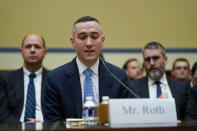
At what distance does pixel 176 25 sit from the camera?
6289mm

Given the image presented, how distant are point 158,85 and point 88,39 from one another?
5.68ft

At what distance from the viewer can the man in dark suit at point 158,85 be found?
3.52m

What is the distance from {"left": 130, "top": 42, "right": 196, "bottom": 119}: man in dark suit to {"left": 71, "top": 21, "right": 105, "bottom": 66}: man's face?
140cm

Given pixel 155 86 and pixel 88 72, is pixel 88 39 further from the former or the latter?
pixel 155 86

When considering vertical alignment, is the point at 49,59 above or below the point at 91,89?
above

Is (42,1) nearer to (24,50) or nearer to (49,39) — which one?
(49,39)

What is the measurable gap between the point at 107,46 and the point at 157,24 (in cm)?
101

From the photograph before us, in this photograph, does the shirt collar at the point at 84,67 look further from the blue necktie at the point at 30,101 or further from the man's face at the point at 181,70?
the man's face at the point at 181,70

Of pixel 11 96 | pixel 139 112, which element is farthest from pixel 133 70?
pixel 139 112

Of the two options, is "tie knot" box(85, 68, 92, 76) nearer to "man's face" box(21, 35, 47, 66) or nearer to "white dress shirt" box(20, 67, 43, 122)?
"white dress shirt" box(20, 67, 43, 122)

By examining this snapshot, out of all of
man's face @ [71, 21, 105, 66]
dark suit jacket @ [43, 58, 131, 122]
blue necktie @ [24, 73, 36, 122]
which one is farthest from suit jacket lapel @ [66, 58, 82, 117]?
blue necktie @ [24, 73, 36, 122]

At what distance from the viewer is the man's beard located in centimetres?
374

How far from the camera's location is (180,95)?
11.7 feet

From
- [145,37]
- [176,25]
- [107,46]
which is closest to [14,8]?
[107,46]
